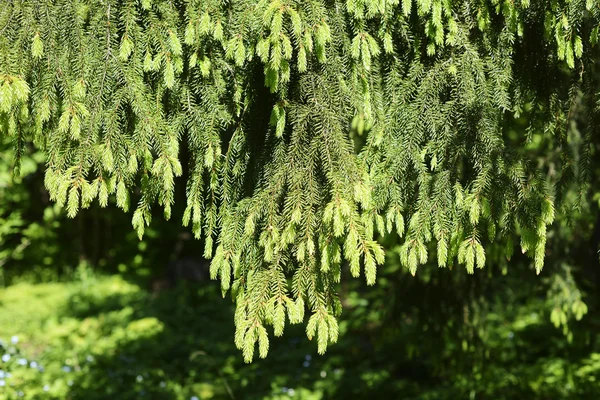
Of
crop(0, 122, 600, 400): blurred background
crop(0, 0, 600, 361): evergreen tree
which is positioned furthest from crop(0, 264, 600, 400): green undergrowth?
crop(0, 0, 600, 361): evergreen tree

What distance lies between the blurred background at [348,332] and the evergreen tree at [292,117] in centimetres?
47

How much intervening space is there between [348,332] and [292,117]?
4400 millimetres

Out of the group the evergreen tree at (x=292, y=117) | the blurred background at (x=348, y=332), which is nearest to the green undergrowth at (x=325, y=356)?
the blurred background at (x=348, y=332)

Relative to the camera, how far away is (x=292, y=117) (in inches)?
90.1

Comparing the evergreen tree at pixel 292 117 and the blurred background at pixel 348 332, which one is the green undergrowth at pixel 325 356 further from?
the evergreen tree at pixel 292 117

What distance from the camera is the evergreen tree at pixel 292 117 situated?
7.20 feet

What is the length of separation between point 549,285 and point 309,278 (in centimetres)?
260

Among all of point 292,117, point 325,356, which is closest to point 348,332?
point 325,356

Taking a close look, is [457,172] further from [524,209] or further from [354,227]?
[354,227]

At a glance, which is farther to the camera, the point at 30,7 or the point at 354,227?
the point at 30,7

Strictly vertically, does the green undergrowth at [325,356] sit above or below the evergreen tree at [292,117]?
below

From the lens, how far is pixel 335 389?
16.4 ft

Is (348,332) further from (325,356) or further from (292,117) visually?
(292,117)

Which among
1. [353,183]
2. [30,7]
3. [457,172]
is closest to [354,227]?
[353,183]
